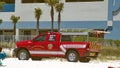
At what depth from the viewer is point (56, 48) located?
28.8m

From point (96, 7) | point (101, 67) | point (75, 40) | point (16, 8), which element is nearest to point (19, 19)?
point (16, 8)

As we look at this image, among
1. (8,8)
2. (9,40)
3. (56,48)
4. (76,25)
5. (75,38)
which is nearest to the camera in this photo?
(75,38)

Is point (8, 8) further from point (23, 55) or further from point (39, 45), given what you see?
point (39, 45)

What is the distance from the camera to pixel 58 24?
211 feet

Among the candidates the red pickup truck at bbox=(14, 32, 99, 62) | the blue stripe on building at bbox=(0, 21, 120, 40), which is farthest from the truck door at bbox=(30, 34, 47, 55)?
the blue stripe on building at bbox=(0, 21, 120, 40)

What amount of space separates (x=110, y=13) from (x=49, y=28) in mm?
9985

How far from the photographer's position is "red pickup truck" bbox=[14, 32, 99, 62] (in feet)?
92.5

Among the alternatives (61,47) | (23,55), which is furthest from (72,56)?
(23,55)

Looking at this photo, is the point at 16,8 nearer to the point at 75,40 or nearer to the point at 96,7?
the point at 96,7

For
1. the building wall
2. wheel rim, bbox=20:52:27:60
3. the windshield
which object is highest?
the building wall

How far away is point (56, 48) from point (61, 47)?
398 millimetres

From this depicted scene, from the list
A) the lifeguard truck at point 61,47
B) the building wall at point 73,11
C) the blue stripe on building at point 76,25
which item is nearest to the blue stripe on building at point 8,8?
the building wall at point 73,11

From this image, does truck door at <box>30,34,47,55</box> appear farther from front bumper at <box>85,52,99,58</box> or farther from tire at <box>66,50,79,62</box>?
front bumper at <box>85,52,99,58</box>

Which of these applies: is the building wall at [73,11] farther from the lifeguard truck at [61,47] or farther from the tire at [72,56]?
the tire at [72,56]
